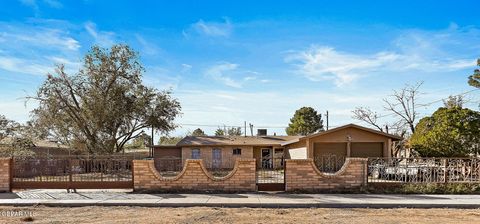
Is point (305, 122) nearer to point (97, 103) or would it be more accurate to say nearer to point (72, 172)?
point (97, 103)

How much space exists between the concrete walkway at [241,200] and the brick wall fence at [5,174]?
59 cm

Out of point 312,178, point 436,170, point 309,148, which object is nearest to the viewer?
point 312,178

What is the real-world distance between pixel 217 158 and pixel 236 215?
22.0 m

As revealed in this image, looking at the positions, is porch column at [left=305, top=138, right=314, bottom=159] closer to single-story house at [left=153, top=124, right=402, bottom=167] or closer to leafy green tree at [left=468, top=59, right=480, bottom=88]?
single-story house at [left=153, top=124, right=402, bottom=167]

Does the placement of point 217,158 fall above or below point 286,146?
below

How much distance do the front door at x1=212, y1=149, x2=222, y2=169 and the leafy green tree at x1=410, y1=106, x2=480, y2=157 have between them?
1587cm

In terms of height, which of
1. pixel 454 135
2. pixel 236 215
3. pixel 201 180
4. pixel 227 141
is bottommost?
pixel 236 215

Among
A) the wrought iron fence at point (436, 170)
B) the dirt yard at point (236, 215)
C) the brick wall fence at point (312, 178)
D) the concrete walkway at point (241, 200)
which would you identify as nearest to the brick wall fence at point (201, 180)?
the concrete walkway at point (241, 200)

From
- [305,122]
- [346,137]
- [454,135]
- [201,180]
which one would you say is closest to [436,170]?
[454,135]

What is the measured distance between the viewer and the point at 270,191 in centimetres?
1297

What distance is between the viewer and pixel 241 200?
11.1 meters

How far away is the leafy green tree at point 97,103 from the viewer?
1064 inches

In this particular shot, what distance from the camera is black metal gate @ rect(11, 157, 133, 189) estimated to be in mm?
13320

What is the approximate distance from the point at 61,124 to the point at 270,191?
2080cm
